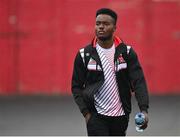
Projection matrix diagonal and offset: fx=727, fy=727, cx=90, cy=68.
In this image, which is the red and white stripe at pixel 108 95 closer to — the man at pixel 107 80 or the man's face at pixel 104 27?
the man at pixel 107 80

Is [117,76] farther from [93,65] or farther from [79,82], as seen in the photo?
[79,82]

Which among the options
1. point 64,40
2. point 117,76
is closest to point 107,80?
point 117,76

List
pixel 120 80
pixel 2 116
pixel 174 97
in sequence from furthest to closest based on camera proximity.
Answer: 1. pixel 174 97
2. pixel 2 116
3. pixel 120 80

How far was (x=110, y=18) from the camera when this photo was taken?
6.54 m

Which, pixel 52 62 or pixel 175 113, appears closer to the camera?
pixel 175 113

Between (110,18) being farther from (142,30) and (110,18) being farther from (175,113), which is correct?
(142,30)

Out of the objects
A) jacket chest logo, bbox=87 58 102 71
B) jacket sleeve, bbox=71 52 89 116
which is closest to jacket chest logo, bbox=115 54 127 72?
jacket chest logo, bbox=87 58 102 71

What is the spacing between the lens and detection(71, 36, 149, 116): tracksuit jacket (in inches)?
255

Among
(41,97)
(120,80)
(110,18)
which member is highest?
(110,18)

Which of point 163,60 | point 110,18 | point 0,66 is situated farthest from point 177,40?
point 110,18

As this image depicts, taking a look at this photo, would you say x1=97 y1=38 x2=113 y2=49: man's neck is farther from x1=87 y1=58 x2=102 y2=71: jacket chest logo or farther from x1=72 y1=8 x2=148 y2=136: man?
x1=87 y1=58 x2=102 y2=71: jacket chest logo

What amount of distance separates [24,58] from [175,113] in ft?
14.0

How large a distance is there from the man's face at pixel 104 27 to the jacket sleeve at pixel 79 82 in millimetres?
277

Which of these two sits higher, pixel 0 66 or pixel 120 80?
pixel 120 80
